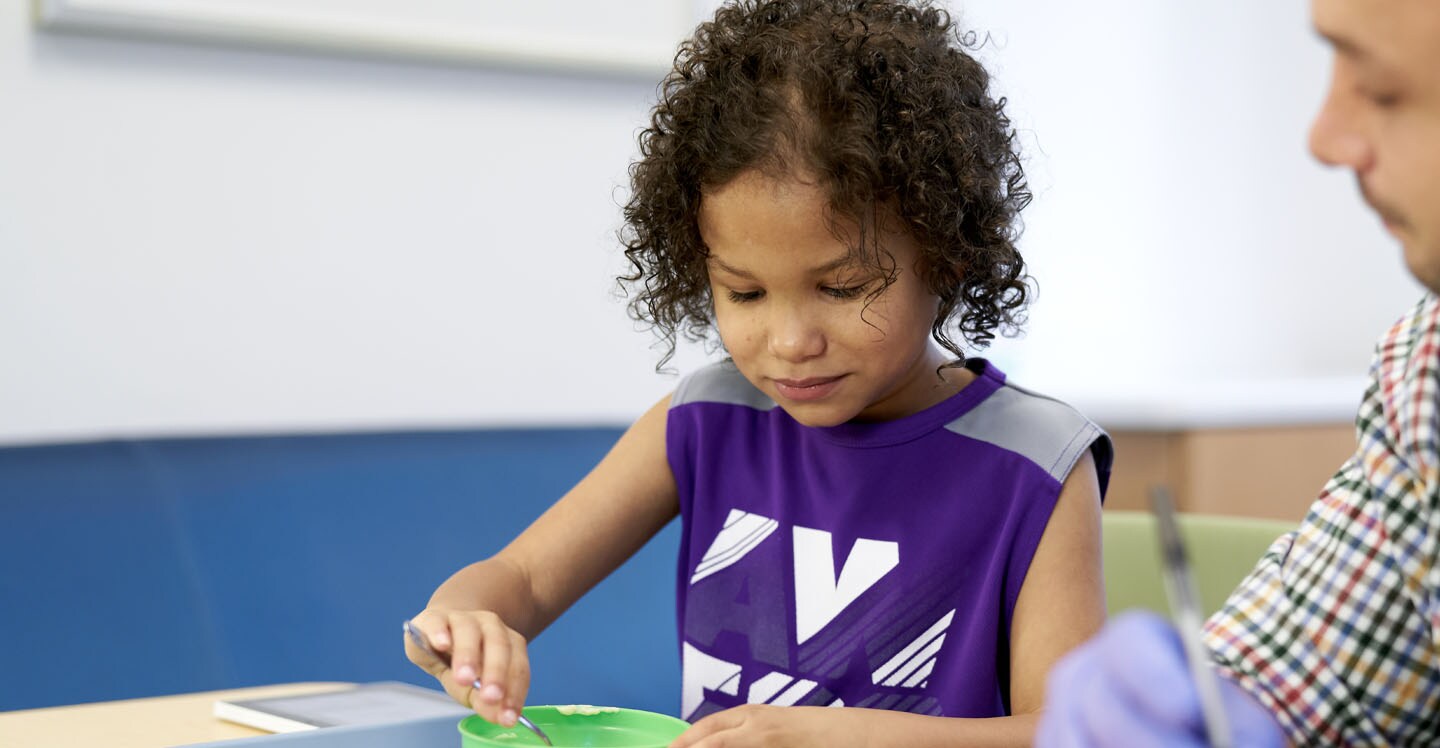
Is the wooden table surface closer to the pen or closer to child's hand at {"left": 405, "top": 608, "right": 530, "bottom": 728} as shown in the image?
child's hand at {"left": 405, "top": 608, "right": 530, "bottom": 728}

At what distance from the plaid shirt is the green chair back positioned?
48 centimetres

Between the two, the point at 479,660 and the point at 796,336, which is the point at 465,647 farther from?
the point at 796,336

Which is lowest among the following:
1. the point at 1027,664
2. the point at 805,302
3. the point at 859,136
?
the point at 1027,664

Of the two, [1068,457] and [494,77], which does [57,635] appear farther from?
[1068,457]

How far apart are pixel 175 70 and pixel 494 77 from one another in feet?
1.16

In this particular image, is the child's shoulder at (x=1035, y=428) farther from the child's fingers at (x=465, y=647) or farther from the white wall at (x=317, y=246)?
the white wall at (x=317, y=246)

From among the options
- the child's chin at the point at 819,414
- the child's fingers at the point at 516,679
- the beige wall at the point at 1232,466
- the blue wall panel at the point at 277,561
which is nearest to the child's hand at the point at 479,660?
the child's fingers at the point at 516,679

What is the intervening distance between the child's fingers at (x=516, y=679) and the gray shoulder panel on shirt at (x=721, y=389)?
33 cm

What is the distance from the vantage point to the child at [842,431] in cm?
94

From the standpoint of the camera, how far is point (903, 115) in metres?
0.99

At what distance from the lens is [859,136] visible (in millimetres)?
959

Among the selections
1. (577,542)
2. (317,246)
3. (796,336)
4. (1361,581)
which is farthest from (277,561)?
(1361,581)

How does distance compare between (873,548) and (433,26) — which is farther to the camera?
(433,26)

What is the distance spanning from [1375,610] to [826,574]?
45 centimetres
